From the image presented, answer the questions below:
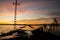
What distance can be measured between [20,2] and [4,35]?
0.60m

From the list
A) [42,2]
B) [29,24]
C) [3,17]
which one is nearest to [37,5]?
[42,2]

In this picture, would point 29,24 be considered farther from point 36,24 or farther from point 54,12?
point 54,12

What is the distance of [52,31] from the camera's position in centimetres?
376

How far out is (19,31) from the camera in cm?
375

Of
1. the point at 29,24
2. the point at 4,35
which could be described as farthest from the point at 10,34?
the point at 29,24

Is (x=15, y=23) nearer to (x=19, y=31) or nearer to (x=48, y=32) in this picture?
(x=19, y=31)

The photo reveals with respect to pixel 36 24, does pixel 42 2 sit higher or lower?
higher

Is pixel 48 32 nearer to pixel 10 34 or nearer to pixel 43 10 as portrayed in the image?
pixel 43 10

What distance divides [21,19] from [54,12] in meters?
0.56

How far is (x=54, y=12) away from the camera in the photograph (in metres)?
3.82

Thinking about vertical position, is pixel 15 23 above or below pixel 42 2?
below

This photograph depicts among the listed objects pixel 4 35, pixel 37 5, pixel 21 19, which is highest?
pixel 37 5

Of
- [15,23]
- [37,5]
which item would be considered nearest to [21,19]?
[15,23]

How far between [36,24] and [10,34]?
45 centimetres
